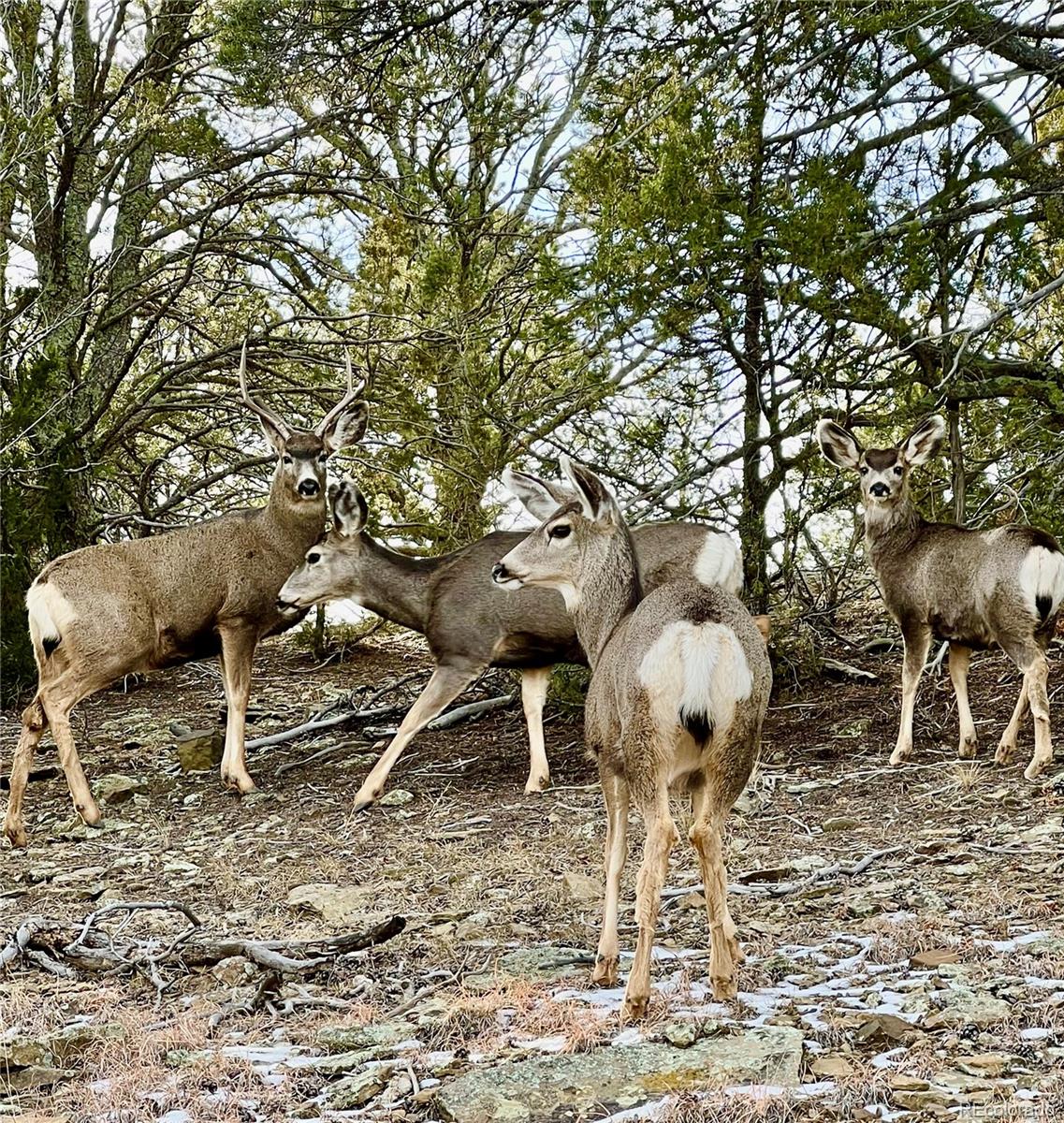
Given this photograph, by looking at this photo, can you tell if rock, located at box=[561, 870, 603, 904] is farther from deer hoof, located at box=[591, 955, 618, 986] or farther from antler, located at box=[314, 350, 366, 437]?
antler, located at box=[314, 350, 366, 437]

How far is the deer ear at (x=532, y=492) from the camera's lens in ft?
22.6

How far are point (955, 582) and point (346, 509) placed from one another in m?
4.17

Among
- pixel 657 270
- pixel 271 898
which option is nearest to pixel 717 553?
pixel 657 270

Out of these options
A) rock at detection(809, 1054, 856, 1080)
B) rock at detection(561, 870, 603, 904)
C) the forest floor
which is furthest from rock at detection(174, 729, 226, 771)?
rock at detection(809, 1054, 856, 1080)

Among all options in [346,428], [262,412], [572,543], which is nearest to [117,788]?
[262,412]

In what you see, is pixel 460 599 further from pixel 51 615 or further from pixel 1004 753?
pixel 1004 753

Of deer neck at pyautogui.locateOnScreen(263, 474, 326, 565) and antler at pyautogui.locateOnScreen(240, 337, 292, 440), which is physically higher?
antler at pyautogui.locateOnScreen(240, 337, 292, 440)

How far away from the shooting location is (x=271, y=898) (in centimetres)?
675

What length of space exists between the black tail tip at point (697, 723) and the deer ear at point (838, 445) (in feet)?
15.6

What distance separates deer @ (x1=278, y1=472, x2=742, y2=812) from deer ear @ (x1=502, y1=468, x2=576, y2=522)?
1.12 m

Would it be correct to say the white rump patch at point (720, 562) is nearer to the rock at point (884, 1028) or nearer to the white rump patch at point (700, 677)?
the white rump patch at point (700, 677)

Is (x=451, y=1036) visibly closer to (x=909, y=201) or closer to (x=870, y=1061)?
(x=870, y=1061)

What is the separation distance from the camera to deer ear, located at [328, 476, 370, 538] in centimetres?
1002

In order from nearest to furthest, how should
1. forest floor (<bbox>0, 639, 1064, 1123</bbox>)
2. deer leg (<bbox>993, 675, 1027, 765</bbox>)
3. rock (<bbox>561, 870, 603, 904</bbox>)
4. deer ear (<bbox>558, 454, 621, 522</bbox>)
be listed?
forest floor (<bbox>0, 639, 1064, 1123</bbox>), deer ear (<bbox>558, 454, 621, 522</bbox>), rock (<bbox>561, 870, 603, 904</bbox>), deer leg (<bbox>993, 675, 1027, 765</bbox>)
